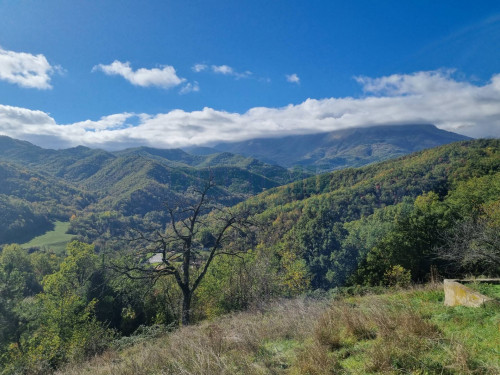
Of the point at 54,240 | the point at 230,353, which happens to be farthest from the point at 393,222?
the point at 54,240

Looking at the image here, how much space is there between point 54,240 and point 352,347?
14422 cm

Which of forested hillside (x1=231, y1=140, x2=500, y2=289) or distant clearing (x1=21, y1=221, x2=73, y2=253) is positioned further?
distant clearing (x1=21, y1=221, x2=73, y2=253)

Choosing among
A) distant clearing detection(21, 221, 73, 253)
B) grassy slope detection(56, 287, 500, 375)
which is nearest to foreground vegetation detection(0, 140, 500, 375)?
grassy slope detection(56, 287, 500, 375)

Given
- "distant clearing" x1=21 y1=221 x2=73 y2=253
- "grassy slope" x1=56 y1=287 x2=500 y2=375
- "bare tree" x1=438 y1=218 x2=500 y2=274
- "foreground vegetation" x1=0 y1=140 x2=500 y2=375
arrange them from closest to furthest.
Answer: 1. "grassy slope" x1=56 y1=287 x2=500 y2=375
2. "foreground vegetation" x1=0 y1=140 x2=500 y2=375
3. "bare tree" x1=438 y1=218 x2=500 y2=274
4. "distant clearing" x1=21 y1=221 x2=73 y2=253

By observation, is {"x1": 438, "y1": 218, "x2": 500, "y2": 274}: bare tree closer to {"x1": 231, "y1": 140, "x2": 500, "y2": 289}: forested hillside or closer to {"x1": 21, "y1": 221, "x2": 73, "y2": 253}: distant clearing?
{"x1": 231, "y1": 140, "x2": 500, "y2": 289}: forested hillside

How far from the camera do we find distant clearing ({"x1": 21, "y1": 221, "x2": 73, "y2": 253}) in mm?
107863

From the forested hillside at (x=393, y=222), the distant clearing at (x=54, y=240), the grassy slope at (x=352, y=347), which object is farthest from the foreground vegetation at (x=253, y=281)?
the distant clearing at (x=54, y=240)

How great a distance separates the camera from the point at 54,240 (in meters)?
117

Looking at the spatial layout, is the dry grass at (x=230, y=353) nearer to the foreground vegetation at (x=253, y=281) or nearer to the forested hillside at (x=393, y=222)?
the foreground vegetation at (x=253, y=281)

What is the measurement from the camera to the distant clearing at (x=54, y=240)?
10786cm

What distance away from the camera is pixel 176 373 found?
479cm

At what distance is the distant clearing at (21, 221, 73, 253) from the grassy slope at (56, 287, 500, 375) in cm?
11782

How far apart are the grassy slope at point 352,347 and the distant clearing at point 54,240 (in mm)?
117825

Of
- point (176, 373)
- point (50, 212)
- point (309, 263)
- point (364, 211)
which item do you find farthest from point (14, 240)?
point (176, 373)
